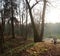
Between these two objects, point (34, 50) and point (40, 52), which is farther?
point (34, 50)

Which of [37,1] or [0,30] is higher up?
[37,1]

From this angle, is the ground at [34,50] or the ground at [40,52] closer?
the ground at [34,50]

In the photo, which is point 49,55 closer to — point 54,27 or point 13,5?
point 13,5

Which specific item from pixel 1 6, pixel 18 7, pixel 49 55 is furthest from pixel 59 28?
pixel 49 55

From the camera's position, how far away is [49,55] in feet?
32.8

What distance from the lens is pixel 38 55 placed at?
9.82 meters

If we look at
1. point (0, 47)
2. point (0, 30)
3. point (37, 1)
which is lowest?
point (0, 47)

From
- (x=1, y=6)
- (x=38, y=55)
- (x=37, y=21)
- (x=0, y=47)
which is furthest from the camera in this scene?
(x=37, y=21)

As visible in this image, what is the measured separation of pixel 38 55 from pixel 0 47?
882 cm

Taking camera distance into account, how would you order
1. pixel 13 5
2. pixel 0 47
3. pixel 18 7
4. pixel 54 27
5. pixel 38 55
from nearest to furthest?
pixel 38 55, pixel 0 47, pixel 13 5, pixel 18 7, pixel 54 27

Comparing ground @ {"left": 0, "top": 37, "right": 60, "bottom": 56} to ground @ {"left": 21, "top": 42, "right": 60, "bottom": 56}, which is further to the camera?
ground @ {"left": 21, "top": 42, "right": 60, "bottom": 56}

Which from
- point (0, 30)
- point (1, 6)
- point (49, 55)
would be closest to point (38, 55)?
point (49, 55)

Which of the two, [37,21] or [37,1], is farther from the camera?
[37,21]

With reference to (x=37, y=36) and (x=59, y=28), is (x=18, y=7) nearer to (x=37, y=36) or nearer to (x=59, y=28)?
(x=37, y=36)
